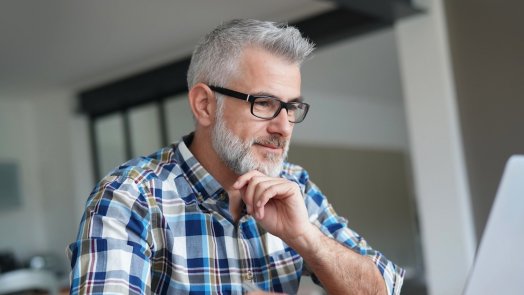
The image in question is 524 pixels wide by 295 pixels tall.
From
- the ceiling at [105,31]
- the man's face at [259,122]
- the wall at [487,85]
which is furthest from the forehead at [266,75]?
the ceiling at [105,31]

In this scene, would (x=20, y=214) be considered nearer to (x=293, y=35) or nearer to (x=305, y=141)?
(x=305, y=141)

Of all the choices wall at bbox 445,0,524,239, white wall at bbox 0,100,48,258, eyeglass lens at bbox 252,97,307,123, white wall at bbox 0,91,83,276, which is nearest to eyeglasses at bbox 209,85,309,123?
eyeglass lens at bbox 252,97,307,123

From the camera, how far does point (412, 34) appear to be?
15.3 feet

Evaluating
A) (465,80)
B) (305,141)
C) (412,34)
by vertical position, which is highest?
(412,34)

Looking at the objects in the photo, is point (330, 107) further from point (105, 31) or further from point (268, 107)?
point (268, 107)

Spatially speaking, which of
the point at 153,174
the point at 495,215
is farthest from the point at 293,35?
the point at 495,215

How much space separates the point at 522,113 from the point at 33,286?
327cm

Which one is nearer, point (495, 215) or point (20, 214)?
point (495, 215)

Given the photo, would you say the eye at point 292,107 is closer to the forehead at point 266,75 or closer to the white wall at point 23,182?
the forehead at point 266,75

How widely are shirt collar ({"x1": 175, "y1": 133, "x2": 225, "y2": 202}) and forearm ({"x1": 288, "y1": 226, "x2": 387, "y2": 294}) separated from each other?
194 mm

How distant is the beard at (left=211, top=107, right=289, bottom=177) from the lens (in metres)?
1.40

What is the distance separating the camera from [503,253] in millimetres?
963

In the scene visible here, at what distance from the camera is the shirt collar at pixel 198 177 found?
1394mm

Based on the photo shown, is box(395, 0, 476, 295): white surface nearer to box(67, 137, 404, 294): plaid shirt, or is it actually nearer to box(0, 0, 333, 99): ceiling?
box(0, 0, 333, 99): ceiling
